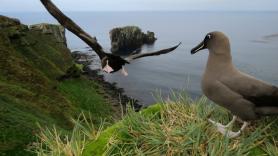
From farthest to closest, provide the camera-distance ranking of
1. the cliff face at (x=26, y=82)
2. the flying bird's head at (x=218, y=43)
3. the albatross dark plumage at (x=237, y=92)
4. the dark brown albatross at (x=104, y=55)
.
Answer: the cliff face at (x=26, y=82)
the flying bird's head at (x=218, y=43)
the albatross dark plumage at (x=237, y=92)
the dark brown albatross at (x=104, y=55)

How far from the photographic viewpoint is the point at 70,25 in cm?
450

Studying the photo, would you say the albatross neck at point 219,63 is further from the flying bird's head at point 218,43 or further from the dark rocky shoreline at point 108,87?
the dark rocky shoreline at point 108,87

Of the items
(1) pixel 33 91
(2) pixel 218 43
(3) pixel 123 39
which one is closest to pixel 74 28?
(2) pixel 218 43

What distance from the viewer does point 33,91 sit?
3678cm

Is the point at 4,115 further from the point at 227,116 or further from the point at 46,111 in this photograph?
the point at 227,116

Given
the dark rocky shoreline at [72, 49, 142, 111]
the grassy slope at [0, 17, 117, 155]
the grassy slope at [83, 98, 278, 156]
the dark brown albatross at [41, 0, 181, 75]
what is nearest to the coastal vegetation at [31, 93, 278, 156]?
the grassy slope at [83, 98, 278, 156]

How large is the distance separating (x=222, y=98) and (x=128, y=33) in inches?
5276

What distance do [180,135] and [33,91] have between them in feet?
106

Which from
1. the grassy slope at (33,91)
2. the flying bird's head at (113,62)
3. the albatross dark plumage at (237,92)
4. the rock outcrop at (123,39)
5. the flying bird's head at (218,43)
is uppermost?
the flying bird's head at (113,62)

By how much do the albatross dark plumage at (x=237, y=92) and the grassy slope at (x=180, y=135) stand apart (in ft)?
0.83

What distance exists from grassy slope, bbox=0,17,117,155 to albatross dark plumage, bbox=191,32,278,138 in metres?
10.0

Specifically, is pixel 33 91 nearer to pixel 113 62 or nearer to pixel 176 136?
pixel 176 136

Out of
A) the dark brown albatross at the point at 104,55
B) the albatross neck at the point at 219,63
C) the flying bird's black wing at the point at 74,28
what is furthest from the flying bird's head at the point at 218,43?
the flying bird's black wing at the point at 74,28

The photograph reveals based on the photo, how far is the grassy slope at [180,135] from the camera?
239 inches
